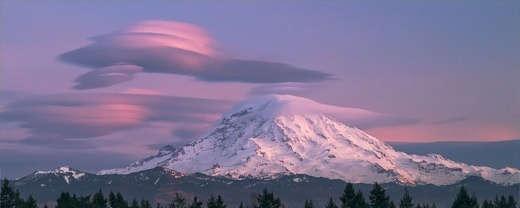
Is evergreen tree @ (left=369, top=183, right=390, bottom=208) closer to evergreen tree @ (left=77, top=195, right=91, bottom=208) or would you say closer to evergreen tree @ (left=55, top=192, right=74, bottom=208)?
evergreen tree @ (left=77, top=195, right=91, bottom=208)

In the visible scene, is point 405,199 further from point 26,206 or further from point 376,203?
point 26,206

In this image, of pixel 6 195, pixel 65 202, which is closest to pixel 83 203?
pixel 65 202

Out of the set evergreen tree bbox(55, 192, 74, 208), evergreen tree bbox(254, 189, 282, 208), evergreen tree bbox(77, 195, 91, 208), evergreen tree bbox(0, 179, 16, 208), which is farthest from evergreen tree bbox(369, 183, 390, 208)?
evergreen tree bbox(0, 179, 16, 208)

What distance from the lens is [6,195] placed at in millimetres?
146125

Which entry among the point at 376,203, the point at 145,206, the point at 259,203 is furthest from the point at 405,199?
the point at 145,206

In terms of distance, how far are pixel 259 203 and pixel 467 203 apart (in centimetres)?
2779

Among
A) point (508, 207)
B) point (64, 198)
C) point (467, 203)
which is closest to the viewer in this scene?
point (467, 203)

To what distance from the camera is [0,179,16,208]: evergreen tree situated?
145 metres

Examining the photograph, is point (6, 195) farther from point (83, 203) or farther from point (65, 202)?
point (83, 203)

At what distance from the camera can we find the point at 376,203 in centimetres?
14488

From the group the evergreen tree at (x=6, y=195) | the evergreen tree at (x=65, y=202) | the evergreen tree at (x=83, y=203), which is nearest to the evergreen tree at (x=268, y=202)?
the evergreen tree at (x=83, y=203)

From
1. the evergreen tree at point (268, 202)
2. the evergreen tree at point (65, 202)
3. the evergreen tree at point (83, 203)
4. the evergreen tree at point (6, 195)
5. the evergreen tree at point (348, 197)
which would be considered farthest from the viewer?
the evergreen tree at point (83, 203)

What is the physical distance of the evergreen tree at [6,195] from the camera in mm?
144875

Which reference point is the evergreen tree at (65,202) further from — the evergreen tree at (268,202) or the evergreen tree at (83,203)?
the evergreen tree at (268,202)
